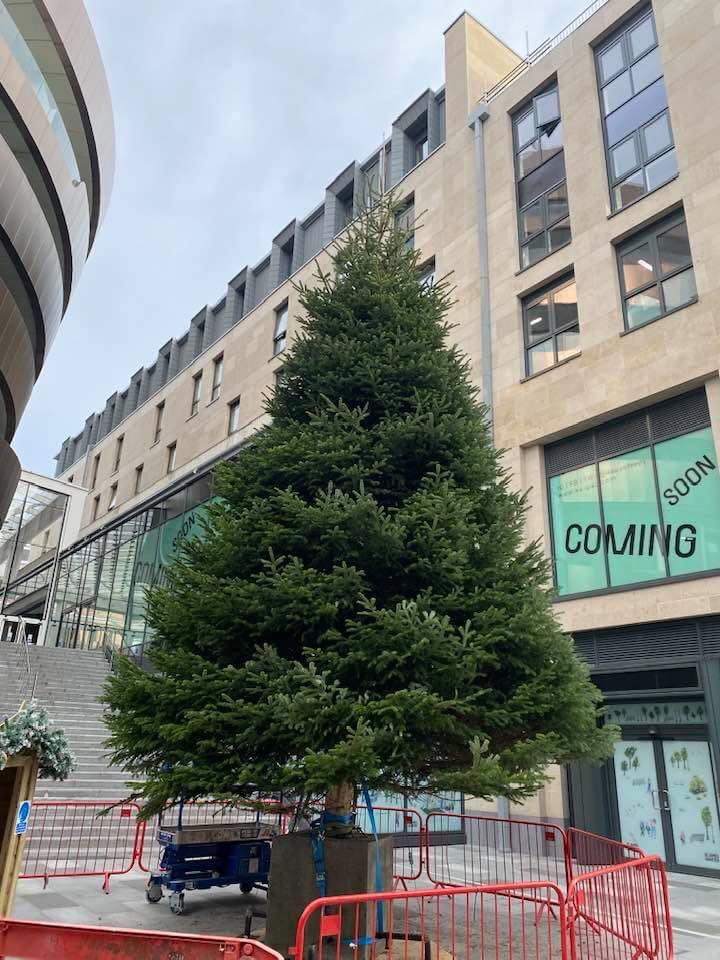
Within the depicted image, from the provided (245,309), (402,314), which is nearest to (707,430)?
(402,314)

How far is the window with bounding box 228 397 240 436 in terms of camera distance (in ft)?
103

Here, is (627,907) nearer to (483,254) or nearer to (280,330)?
(483,254)

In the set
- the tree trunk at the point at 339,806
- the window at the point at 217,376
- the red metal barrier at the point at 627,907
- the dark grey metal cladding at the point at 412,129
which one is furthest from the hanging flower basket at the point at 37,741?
the window at the point at 217,376

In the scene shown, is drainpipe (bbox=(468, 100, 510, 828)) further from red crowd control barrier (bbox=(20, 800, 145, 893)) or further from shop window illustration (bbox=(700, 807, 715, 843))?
red crowd control barrier (bbox=(20, 800, 145, 893))

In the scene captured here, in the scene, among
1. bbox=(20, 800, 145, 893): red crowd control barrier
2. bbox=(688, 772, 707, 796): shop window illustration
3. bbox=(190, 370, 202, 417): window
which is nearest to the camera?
bbox=(20, 800, 145, 893): red crowd control barrier

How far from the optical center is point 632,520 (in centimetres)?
1544

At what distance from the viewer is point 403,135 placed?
2764cm

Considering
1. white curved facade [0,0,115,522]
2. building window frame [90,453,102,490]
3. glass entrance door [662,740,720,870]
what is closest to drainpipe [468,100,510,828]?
glass entrance door [662,740,720,870]

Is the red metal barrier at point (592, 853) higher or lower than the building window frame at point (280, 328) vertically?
lower

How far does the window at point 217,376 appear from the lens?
33.9m

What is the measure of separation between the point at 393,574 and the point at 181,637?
2.22 meters

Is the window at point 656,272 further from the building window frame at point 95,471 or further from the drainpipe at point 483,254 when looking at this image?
the building window frame at point 95,471

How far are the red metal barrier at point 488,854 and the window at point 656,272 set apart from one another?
11.2m

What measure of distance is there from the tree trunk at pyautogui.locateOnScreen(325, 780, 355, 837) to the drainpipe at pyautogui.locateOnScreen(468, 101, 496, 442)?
40.6 feet
